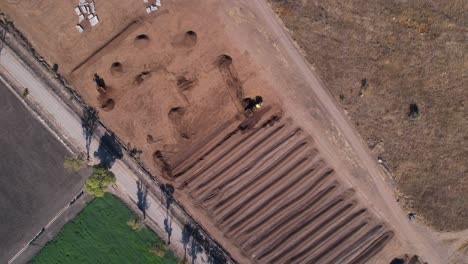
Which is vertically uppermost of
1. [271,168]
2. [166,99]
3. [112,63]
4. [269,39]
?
[112,63]

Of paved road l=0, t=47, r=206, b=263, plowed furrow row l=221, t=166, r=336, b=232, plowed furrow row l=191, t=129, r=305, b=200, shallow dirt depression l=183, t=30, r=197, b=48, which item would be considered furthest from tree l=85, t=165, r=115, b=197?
shallow dirt depression l=183, t=30, r=197, b=48

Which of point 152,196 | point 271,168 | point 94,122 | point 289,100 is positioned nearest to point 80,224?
point 152,196

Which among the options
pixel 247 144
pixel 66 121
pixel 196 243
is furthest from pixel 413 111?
pixel 66 121

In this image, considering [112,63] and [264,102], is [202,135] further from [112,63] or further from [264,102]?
[112,63]

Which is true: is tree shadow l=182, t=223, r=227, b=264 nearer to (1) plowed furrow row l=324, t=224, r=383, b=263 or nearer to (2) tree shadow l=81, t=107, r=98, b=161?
(1) plowed furrow row l=324, t=224, r=383, b=263

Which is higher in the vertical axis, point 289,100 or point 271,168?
point 289,100

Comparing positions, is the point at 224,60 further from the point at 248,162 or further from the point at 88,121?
the point at 88,121
